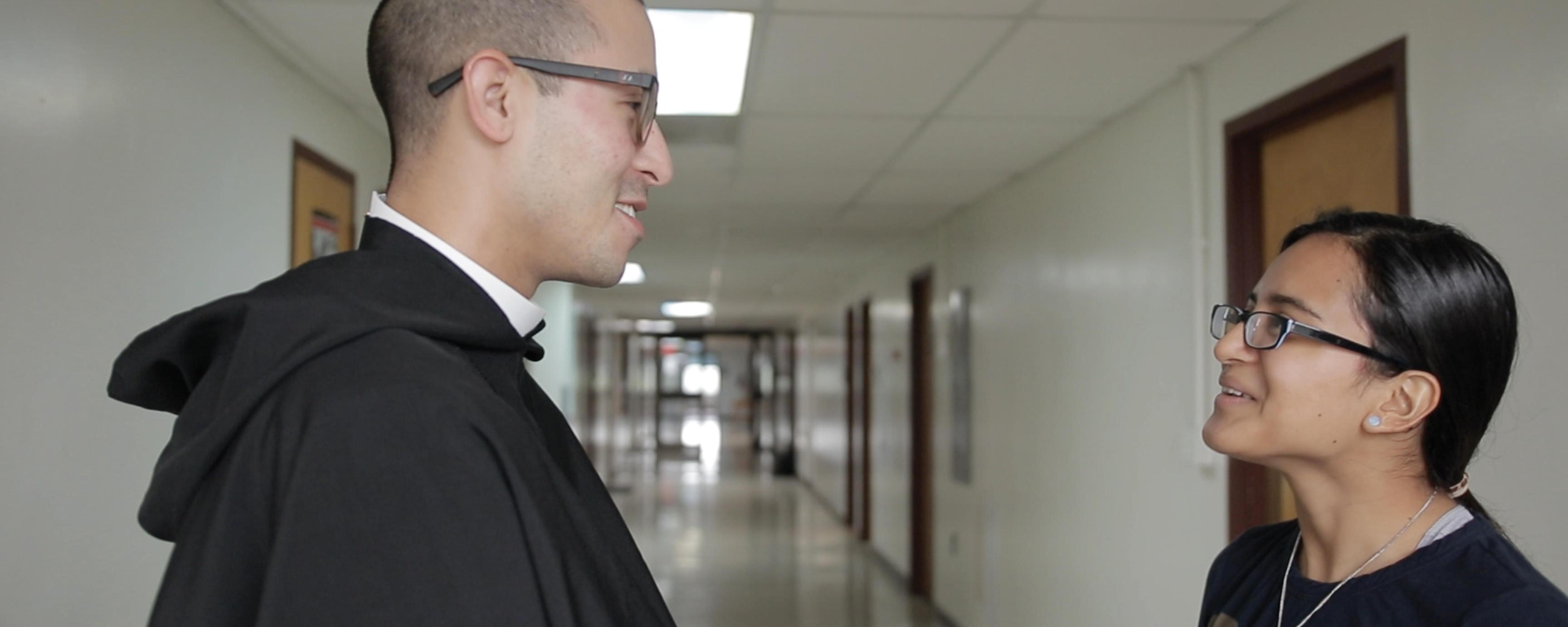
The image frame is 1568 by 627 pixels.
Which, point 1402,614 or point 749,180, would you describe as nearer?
point 1402,614

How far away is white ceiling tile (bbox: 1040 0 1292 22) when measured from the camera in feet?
8.25

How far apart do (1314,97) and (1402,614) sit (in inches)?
65.7

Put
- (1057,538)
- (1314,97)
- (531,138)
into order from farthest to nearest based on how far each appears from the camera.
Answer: (1057,538) < (1314,97) < (531,138)

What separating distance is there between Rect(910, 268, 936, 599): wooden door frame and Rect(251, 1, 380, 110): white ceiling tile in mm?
4691

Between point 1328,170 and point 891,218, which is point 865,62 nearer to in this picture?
point 1328,170

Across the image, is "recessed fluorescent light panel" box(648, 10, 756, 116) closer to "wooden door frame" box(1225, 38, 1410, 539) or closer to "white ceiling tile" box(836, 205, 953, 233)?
"wooden door frame" box(1225, 38, 1410, 539)

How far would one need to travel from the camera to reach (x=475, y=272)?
849 millimetres

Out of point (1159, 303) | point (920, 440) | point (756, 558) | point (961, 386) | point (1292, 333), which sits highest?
point (1159, 303)

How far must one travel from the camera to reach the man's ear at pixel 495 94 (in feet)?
2.75

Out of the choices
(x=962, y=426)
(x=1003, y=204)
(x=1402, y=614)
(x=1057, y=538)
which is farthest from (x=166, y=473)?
(x=962, y=426)

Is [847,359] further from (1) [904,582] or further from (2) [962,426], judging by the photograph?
(2) [962,426]

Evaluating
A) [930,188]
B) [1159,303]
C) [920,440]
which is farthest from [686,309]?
[1159,303]

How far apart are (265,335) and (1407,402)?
46.5 inches

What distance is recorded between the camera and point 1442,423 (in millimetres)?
1251
